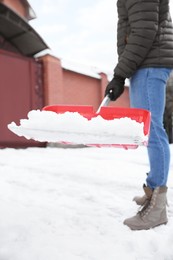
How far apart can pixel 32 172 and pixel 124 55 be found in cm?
246

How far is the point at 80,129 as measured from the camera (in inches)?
62.0

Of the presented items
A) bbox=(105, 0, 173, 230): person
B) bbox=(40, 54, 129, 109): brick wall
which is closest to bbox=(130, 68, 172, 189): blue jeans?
bbox=(105, 0, 173, 230): person

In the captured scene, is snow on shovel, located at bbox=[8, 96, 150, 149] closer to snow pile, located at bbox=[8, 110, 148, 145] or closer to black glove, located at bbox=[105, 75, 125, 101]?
snow pile, located at bbox=[8, 110, 148, 145]

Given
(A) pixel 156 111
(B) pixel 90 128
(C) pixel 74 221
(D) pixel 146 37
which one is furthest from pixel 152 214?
(D) pixel 146 37

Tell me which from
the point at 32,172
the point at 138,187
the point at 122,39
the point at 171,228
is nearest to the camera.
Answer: the point at 171,228

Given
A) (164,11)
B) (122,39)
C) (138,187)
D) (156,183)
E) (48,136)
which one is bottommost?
(138,187)

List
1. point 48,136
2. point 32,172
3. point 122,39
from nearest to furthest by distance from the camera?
point 48,136 → point 122,39 → point 32,172

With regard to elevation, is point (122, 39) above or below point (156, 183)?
above

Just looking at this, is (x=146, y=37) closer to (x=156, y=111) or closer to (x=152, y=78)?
(x=152, y=78)

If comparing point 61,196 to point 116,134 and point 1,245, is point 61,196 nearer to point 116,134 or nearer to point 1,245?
point 1,245

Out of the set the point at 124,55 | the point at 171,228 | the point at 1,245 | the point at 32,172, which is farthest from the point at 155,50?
the point at 32,172

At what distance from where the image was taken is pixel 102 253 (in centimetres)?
157

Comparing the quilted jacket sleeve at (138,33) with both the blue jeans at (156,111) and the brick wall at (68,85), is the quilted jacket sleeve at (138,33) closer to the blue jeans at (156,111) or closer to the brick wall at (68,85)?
the blue jeans at (156,111)

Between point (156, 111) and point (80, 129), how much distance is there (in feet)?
2.10
